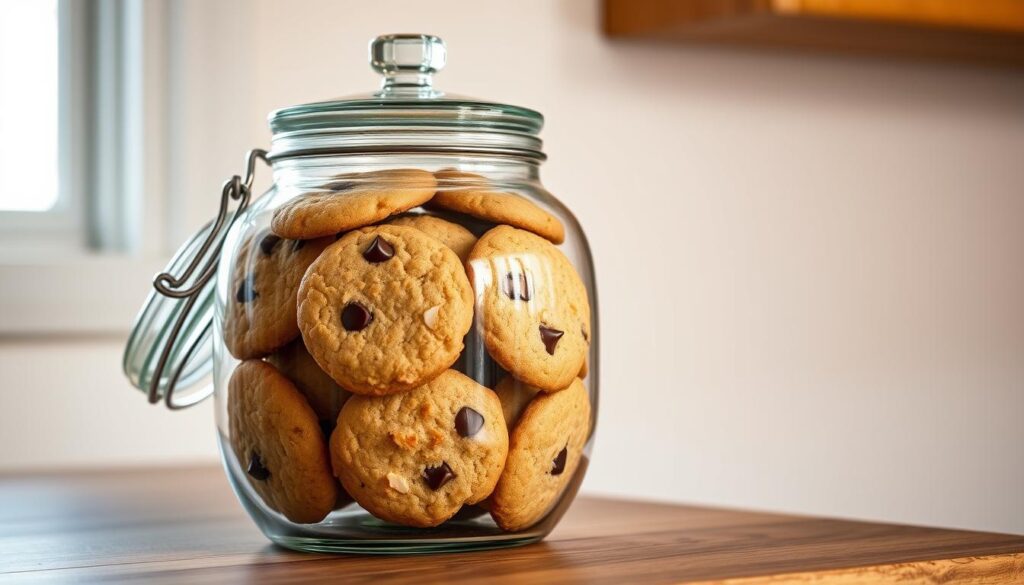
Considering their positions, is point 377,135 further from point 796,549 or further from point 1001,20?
point 1001,20

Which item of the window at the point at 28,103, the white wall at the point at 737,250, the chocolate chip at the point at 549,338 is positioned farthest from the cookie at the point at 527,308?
the window at the point at 28,103

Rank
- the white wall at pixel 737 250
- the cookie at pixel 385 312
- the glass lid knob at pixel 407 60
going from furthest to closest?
the white wall at pixel 737 250 → the glass lid knob at pixel 407 60 → the cookie at pixel 385 312

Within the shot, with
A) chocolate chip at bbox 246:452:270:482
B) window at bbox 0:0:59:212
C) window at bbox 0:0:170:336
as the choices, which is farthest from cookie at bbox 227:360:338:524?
window at bbox 0:0:59:212

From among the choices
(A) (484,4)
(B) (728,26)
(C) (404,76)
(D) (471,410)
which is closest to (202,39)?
(A) (484,4)

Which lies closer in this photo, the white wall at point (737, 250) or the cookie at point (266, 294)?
the cookie at point (266, 294)

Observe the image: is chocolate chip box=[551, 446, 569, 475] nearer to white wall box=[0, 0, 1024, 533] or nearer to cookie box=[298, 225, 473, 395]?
cookie box=[298, 225, 473, 395]

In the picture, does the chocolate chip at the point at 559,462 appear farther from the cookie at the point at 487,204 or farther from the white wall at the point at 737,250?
the white wall at the point at 737,250
